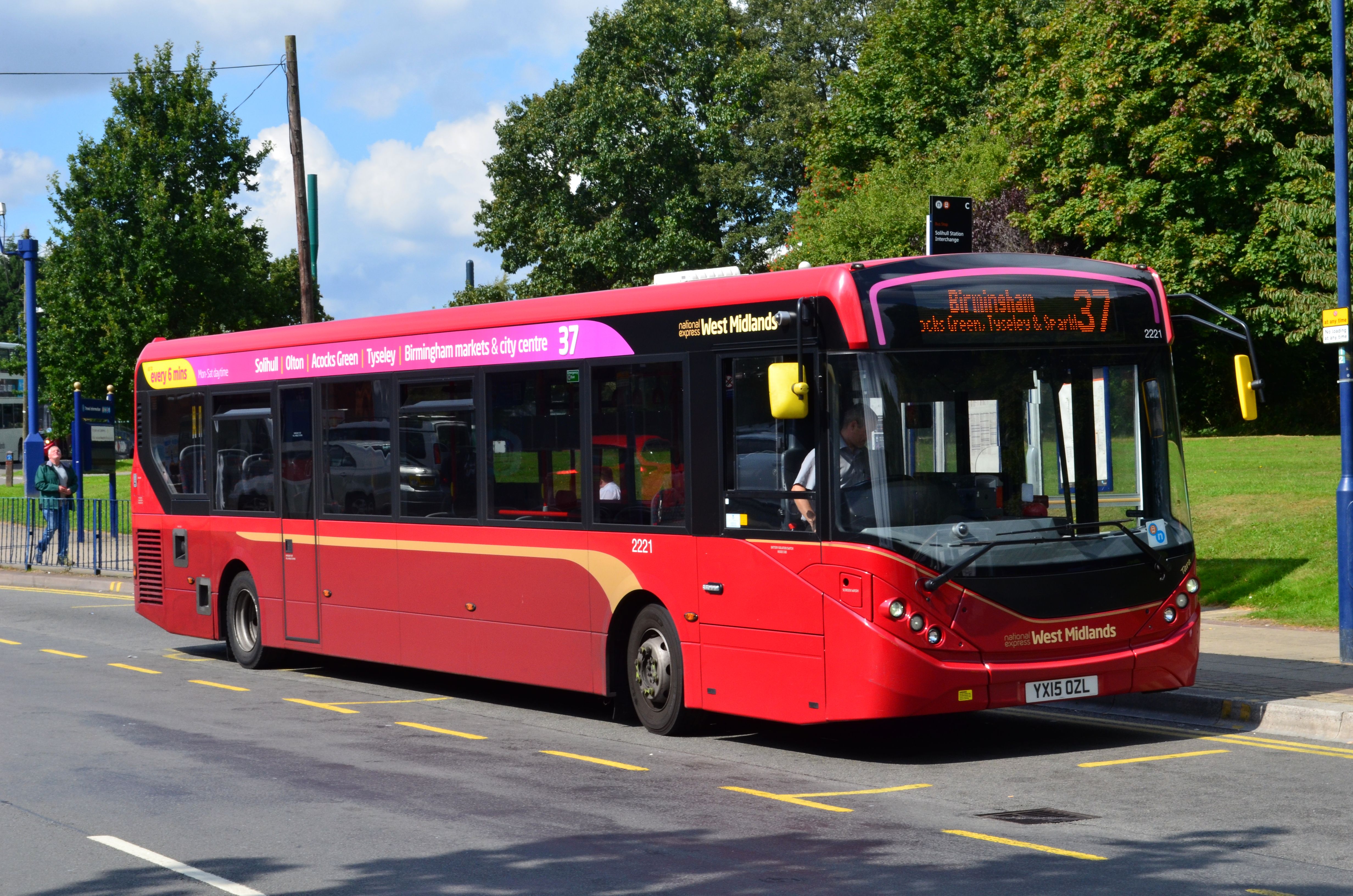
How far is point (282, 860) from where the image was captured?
23.7 feet

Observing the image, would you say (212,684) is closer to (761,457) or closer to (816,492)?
(761,457)

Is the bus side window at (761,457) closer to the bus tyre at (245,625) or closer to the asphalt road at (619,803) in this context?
the asphalt road at (619,803)

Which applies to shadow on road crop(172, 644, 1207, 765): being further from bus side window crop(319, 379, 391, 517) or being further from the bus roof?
the bus roof

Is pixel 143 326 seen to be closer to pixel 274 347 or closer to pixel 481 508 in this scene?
pixel 274 347

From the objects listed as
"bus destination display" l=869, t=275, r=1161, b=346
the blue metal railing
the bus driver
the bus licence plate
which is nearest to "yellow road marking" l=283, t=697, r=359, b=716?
the bus driver

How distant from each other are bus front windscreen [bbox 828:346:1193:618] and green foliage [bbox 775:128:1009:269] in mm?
28009

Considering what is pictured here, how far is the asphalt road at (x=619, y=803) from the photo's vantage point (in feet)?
22.4

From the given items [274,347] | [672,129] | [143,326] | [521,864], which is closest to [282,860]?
[521,864]

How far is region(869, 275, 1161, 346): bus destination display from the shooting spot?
A: 9578 mm

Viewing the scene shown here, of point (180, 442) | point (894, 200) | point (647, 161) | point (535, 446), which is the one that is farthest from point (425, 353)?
point (647, 161)

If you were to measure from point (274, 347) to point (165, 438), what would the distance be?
2506 mm

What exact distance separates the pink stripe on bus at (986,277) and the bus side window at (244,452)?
749cm

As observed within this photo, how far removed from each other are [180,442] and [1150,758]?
10728mm

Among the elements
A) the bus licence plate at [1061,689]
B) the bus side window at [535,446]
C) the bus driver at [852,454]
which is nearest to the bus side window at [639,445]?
the bus side window at [535,446]
